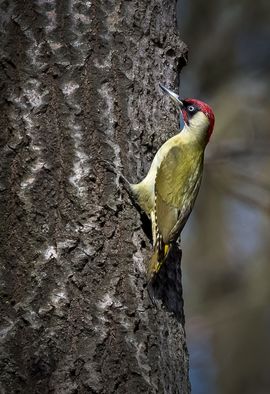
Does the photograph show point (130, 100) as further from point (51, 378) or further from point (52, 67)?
point (51, 378)

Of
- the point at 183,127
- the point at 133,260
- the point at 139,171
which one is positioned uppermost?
the point at 183,127

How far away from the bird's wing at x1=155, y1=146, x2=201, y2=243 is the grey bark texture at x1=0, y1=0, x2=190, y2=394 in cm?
39

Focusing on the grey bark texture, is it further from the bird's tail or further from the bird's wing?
the bird's wing

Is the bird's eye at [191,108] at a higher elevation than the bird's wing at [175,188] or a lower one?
higher

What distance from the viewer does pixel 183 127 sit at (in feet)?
16.8

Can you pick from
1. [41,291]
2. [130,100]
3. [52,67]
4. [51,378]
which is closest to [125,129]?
[130,100]

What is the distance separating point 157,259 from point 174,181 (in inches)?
39.6

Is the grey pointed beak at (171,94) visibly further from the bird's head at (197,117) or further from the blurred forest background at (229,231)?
the blurred forest background at (229,231)

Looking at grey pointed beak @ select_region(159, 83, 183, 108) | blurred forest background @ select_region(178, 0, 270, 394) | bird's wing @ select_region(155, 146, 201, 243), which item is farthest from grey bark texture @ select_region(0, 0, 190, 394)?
blurred forest background @ select_region(178, 0, 270, 394)

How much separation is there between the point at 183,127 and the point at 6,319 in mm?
1941

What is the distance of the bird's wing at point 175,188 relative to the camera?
14.5 feet

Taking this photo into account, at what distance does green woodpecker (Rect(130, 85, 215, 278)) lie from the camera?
13.2ft

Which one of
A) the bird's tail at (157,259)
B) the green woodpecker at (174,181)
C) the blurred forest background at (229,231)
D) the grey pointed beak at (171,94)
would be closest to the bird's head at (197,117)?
the green woodpecker at (174,181)

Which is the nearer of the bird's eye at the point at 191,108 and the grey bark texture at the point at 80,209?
the grey bark texture at the point at 80,209
